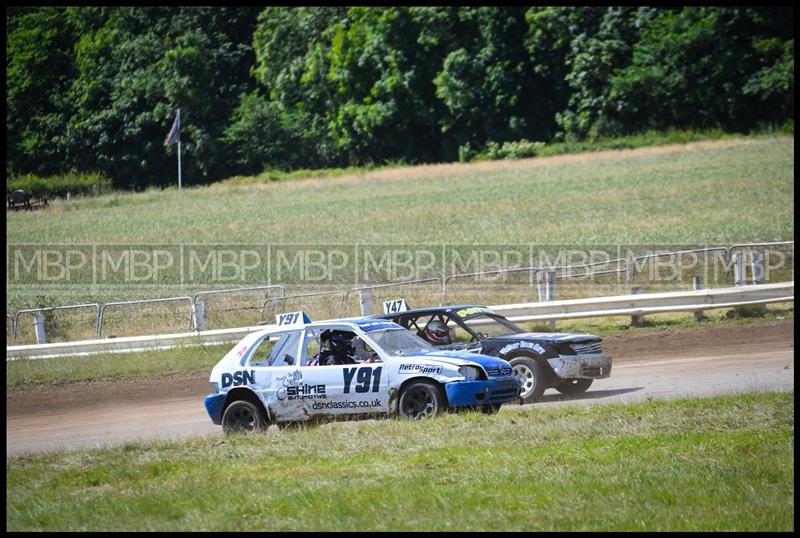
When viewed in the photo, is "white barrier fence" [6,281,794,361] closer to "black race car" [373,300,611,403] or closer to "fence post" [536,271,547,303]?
"fence post" [536,271,547,303]

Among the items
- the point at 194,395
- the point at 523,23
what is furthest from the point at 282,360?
the point at 523,23

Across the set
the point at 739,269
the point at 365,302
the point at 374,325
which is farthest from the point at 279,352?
the point at 739,269

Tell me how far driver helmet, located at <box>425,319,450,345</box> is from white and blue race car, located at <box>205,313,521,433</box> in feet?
3.68

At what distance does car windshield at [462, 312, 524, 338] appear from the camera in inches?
628

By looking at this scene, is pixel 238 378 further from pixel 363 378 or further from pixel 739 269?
pixel 739 269

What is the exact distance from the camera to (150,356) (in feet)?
74.8

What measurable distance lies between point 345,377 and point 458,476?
12.7ft

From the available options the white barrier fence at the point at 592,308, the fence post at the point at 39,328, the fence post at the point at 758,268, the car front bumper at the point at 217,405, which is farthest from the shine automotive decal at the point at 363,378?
the fence post at the point at 39,328

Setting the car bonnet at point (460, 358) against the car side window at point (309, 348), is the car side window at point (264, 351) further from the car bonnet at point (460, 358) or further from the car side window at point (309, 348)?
the car bonnet at point (460, 358)

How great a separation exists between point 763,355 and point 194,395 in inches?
366

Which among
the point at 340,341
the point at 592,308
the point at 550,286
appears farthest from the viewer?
the point at 550,286

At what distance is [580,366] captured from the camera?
50.1 ft

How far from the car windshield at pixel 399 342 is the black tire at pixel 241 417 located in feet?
5.89

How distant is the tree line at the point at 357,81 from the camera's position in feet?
211
